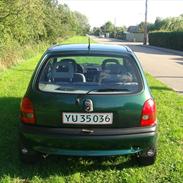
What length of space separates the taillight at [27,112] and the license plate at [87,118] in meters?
0.40

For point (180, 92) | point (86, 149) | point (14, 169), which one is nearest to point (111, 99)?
point (86, 149)

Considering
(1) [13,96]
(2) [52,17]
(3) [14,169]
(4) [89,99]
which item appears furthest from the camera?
(2) [52,17]

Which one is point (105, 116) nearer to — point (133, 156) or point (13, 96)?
point (133, 156)

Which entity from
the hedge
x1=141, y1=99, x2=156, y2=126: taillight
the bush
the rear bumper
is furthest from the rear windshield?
the hedge

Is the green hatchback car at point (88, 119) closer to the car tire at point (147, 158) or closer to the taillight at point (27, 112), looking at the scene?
the taillight at point (27, 112)

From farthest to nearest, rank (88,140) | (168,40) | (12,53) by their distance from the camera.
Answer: (168,40) → (12,53) → (88,140)

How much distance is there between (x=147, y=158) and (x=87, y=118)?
106 cm

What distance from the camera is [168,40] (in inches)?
1802

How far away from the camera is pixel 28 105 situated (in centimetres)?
470

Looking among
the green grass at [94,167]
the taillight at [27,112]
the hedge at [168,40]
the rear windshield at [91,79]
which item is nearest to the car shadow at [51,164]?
the green grass at [94,167]

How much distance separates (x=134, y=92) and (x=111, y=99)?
330 millimetres

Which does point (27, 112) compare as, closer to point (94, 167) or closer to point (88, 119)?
point (88, 119)

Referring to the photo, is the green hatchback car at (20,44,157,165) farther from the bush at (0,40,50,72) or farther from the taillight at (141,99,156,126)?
the bush at (0,40,50,72)

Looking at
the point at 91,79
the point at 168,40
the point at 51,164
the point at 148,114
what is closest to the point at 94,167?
the point at 51,164
